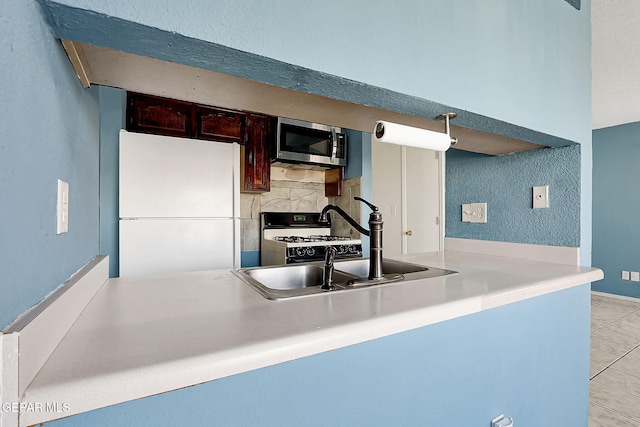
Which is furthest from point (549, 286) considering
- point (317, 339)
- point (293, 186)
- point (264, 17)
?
point (293, 186)

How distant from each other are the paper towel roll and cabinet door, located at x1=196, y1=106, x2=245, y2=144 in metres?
2.02

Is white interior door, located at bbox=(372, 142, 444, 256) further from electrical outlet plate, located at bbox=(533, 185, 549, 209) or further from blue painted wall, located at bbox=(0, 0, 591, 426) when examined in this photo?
blue painted wall, located at bbox=(0, 0, 591, 426)

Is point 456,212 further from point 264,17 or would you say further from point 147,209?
point 147,209

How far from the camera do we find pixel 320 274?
1348 millimetres

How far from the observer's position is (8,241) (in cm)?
41

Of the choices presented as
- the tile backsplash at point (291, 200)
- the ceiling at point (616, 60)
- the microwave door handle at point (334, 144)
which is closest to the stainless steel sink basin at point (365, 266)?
the tile backsplash at point (291, 200)

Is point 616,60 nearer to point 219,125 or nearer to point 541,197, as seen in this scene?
point 541,197

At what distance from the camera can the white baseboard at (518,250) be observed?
1.47 meters

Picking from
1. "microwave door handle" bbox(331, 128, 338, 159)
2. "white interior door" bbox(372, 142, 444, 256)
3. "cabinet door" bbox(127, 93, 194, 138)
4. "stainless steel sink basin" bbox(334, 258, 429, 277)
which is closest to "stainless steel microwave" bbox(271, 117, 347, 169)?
"microwave door handle" bbox(331, 128, 338, 159)

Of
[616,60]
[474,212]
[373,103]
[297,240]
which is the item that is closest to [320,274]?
[373,103]

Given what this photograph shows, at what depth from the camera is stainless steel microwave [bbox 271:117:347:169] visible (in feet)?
9.21

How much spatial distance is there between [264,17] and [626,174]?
5.40m
